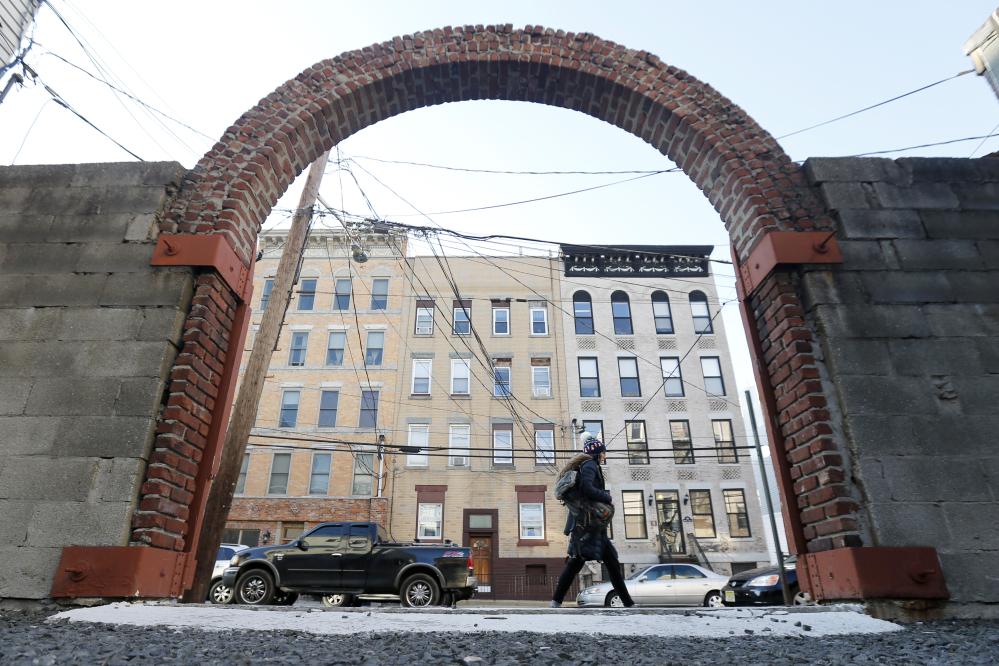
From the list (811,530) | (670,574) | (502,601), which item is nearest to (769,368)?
(811,530)

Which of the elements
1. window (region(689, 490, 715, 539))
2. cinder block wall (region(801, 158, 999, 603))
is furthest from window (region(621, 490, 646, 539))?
cinder block wall (region(801, 158, 999, 603))

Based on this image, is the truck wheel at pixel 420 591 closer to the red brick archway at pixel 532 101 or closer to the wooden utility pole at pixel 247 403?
the wooden utility pole at pixel 247 403

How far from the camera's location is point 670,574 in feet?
47.2

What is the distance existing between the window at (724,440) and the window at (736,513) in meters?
1.28

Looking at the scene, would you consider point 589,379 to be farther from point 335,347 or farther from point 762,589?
point 762,589

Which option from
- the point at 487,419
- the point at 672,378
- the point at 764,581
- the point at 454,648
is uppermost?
the point at 672,378

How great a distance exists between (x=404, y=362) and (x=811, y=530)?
2194 centimetres

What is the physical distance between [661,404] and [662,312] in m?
4.51

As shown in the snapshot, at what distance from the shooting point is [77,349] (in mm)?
4219

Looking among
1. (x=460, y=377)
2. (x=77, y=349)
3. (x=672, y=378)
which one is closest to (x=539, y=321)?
(x=460, y=377)

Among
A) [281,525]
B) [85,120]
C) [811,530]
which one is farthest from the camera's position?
[281,525]

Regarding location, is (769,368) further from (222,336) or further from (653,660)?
(222,336)

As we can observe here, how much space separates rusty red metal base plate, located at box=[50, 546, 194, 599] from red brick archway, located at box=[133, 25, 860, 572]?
144 millimetres

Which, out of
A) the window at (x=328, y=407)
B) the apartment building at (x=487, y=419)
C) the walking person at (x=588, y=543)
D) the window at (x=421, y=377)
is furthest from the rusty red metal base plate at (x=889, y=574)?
the window at (x=328, y=407)
